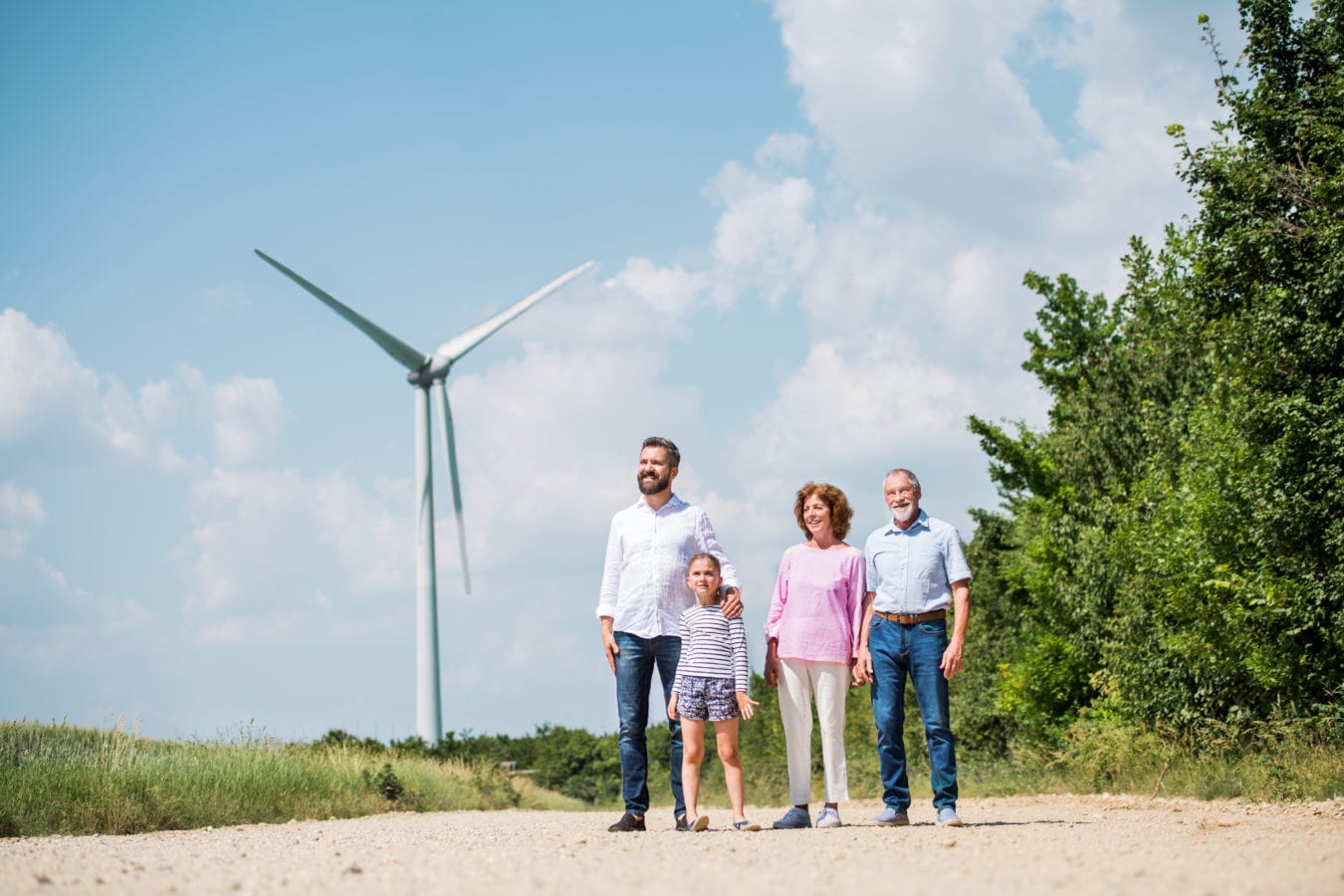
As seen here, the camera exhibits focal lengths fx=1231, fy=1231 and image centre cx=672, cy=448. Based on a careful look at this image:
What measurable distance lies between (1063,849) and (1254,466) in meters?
10.7

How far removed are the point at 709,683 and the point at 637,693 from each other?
60 cm

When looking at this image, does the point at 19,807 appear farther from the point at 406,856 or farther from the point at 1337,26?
the point at 1337,26

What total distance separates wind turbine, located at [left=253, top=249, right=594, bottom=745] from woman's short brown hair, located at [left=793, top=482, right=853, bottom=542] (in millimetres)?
18998

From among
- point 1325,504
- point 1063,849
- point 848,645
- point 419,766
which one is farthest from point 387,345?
point 1063,849

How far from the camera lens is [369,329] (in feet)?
88.4

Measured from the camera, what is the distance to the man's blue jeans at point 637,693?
720cm

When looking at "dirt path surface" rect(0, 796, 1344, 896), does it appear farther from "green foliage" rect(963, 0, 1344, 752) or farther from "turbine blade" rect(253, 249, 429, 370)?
"turbine blade" rect(253, 249, 429, 370)

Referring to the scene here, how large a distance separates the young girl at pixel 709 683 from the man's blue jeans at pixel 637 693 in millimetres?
180

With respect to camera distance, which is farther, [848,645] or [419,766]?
[419,766]

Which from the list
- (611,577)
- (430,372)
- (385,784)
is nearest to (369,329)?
(430,372)

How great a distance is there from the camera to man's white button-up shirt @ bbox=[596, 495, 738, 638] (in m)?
7.18

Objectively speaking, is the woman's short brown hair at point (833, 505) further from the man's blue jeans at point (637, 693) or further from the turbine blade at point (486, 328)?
the turbine blade at point (486, 328)

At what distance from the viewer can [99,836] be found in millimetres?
8383

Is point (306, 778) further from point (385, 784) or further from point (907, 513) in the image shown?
point (907, 513)
